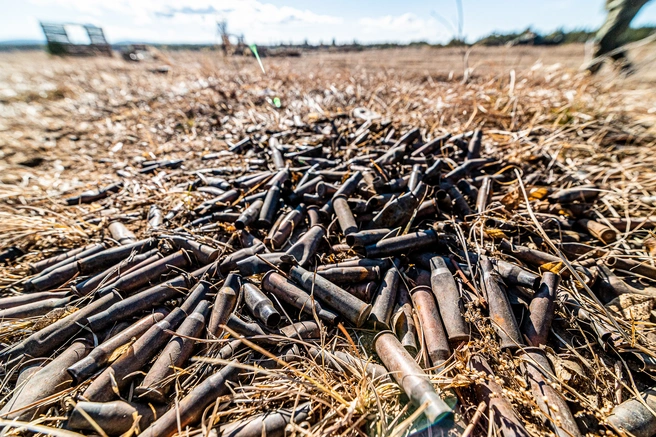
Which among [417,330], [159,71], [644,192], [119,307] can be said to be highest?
[644,192]

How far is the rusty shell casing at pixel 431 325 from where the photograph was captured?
2.05 m

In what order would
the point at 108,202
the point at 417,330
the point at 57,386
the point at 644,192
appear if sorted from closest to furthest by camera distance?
the point at 57,386 → the point at 417,330 → the point at 644,192 → the point at 108,202

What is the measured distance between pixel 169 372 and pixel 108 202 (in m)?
3.14

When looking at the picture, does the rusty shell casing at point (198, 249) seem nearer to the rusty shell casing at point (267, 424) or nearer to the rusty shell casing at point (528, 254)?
the rusty shell casing at point (267, 424)


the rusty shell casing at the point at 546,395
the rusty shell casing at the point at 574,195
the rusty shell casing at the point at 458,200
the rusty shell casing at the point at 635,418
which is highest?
the rusty shell casing at the point at 574,195

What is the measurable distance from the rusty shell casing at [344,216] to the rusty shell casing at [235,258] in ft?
2.74

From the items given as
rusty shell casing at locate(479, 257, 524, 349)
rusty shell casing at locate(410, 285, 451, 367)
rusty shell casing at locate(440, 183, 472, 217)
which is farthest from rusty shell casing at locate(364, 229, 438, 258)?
rusty shell casing at locate(440, 183, 472, 217)

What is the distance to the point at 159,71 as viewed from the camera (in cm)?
1422

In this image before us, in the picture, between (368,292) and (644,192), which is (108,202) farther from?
(644,192)

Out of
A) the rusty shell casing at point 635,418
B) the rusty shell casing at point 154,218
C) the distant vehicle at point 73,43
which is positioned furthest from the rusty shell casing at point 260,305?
the distant vehicle at point 73,43

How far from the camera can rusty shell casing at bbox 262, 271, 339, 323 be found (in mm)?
2306

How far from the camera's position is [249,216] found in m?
3.17

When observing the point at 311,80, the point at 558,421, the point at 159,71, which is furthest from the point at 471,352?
the point at 159,71

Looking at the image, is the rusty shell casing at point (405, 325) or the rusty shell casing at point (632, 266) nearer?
the rusty shell casing at point (405, 325)
